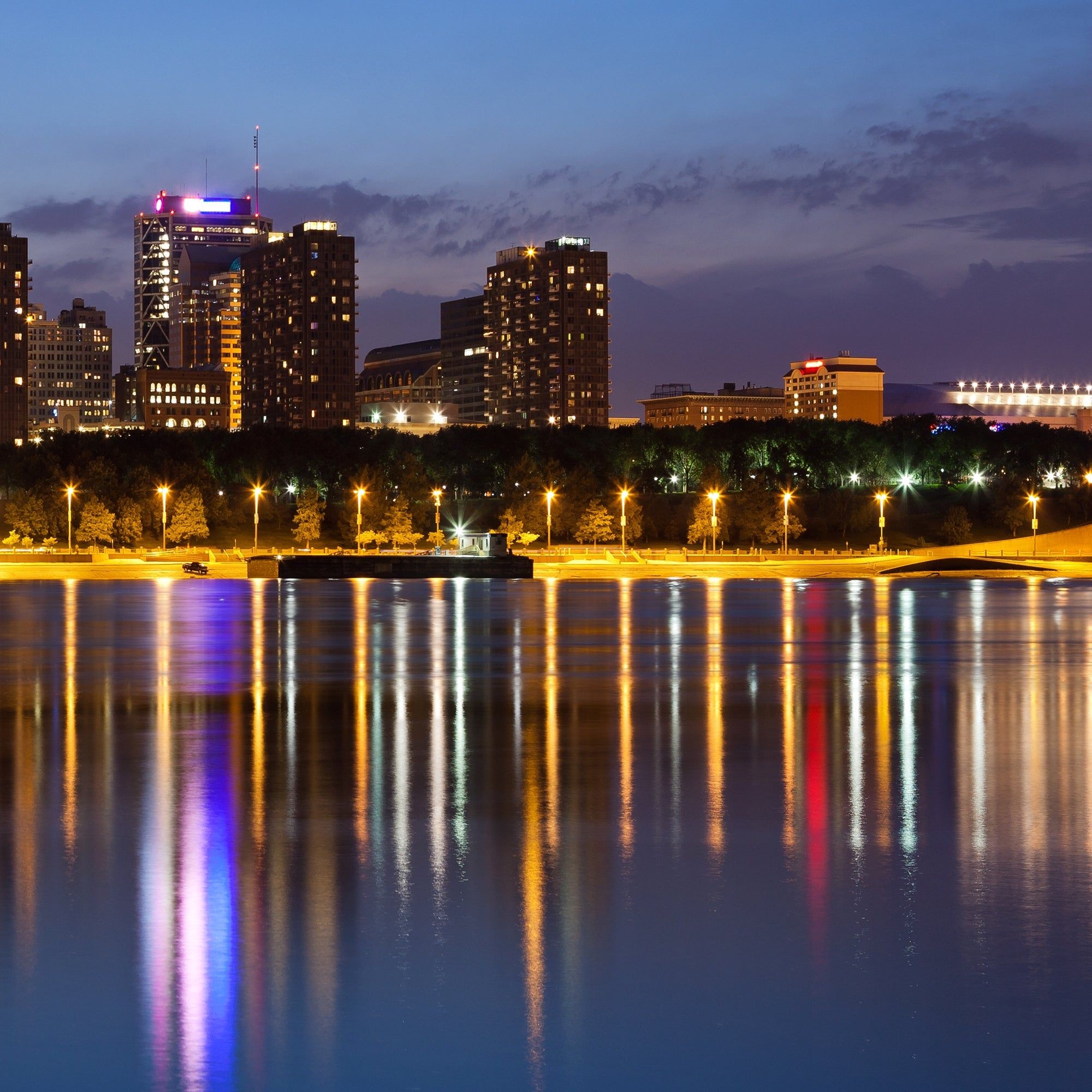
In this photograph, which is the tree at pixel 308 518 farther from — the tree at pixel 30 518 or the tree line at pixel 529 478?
the tree at pixel 30 518

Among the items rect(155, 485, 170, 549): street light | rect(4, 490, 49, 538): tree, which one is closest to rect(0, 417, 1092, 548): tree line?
rect(4, 490, 49, 538): tree

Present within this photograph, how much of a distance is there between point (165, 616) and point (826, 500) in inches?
3974

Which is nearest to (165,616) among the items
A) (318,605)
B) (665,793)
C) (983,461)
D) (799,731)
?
(318,605)

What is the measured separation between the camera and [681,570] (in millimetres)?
101000

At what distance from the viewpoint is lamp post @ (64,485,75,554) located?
377ft

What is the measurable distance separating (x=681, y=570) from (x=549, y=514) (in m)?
19.6

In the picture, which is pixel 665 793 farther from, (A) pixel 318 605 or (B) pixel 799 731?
(A) pixel 318 605

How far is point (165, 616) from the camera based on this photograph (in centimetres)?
5122

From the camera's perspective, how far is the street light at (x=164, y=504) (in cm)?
11550

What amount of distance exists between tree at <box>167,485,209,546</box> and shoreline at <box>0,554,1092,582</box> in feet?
61.5

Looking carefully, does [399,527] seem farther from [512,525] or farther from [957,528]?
[957,528]

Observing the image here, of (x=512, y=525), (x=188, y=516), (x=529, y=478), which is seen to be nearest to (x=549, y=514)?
(x=512, y=525)

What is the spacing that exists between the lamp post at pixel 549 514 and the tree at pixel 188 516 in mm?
28145

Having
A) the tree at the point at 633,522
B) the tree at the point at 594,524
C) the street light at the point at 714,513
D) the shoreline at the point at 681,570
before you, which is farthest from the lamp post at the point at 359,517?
the street light at the point at 714,513
